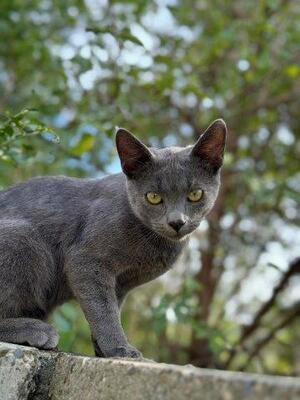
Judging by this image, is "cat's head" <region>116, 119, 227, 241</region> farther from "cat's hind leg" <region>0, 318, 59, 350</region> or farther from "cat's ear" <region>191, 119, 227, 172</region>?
A: "cat's hind leg" <region>0, 318, 59, 350</region>

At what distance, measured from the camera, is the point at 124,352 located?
7.28ft

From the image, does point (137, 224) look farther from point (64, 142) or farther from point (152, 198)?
point (64, 142)

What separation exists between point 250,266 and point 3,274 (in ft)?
11.1

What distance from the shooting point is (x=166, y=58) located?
164 inches

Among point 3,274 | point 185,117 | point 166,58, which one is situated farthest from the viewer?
point 185,117

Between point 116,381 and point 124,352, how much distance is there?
50 centimetres

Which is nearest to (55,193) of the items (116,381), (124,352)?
(124,352)

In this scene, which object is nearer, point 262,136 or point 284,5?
point 284,5

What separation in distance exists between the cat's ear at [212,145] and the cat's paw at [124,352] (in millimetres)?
840

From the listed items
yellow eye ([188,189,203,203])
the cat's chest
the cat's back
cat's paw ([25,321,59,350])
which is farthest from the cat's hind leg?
yellow eye ([188,189,203,203])

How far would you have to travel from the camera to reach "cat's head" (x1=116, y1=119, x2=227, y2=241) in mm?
2504

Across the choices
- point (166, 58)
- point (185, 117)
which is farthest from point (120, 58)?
point (185, 117)

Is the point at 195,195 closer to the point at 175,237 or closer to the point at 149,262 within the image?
the point at 175,237

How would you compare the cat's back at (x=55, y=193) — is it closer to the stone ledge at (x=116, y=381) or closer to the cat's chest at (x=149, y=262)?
the cat's chest at (x=149, y=262)
